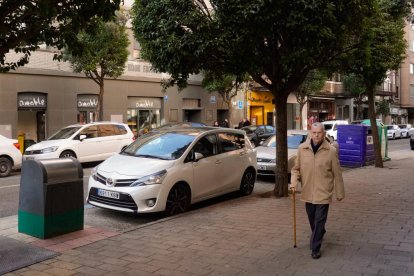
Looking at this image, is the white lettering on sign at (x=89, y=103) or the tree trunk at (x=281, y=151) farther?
the white lettering on sign at (x=89, y=103)

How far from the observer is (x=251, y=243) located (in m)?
6.33

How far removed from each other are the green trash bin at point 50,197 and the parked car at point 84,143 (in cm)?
799

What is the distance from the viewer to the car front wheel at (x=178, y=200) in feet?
26.8

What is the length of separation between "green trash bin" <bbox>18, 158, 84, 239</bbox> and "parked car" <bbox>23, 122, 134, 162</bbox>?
26.2ft

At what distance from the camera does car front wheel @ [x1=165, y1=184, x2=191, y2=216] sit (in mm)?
8172

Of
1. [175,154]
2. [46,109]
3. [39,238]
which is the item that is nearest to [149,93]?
[46,109]

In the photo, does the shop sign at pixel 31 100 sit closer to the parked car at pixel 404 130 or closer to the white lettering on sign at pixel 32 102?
the white lettering on sign at pixel 32 102

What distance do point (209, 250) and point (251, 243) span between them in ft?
2.08

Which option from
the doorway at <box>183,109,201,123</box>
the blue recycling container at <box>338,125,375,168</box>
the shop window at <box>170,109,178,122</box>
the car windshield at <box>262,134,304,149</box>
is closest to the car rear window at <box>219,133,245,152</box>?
the car windshield at <box>262,134,304,149</box>

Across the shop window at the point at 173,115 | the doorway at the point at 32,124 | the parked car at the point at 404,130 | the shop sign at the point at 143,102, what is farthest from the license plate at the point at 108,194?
the parked car at the point at 404,130

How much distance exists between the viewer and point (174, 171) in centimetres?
816

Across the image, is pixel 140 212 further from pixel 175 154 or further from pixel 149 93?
pixel 149 93

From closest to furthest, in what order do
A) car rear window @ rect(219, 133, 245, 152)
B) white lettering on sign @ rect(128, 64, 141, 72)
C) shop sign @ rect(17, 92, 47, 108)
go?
A: car rear window @ rect(219, 133, 245, 152) → shop sign @ rect(17, 92, 47, 108) → white lettering on sign @ rect(128, 64, 141, 72)

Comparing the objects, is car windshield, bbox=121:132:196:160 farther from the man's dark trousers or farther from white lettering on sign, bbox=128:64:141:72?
white lettering on sign, bbox=128:64:141:72
